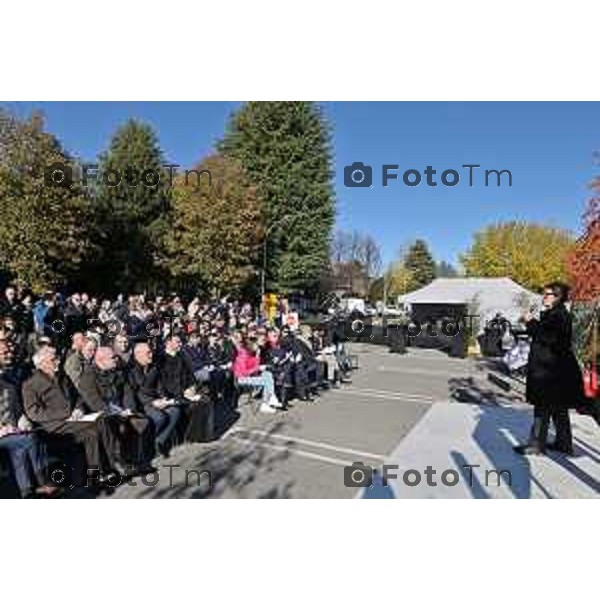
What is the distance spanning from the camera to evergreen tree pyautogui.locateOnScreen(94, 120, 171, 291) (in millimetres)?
24531

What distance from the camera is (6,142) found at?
16844mm

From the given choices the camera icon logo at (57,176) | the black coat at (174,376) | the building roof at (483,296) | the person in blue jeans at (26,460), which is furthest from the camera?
the building roof at (483,296)

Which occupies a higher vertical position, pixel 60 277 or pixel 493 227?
pixel 493 227

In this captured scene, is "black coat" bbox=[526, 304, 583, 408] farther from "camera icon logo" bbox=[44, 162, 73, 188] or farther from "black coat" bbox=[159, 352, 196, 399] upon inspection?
"camera icon logo" bbox=[44, 162, 73, 188]

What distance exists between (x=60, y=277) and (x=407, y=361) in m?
9.38

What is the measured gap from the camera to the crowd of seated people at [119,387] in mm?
5371

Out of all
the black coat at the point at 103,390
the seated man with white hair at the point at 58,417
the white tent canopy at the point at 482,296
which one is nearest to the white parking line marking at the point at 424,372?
the black coat at the point at 103,390

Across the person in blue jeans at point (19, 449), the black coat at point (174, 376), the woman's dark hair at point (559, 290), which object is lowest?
the person in blue jeans at point (19, 449)

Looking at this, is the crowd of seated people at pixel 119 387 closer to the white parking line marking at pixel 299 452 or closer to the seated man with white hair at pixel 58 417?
the seated man with white hair at pixel 58 417

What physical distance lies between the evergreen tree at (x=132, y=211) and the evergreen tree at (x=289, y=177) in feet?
17.7

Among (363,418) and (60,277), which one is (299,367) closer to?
(363,418)
